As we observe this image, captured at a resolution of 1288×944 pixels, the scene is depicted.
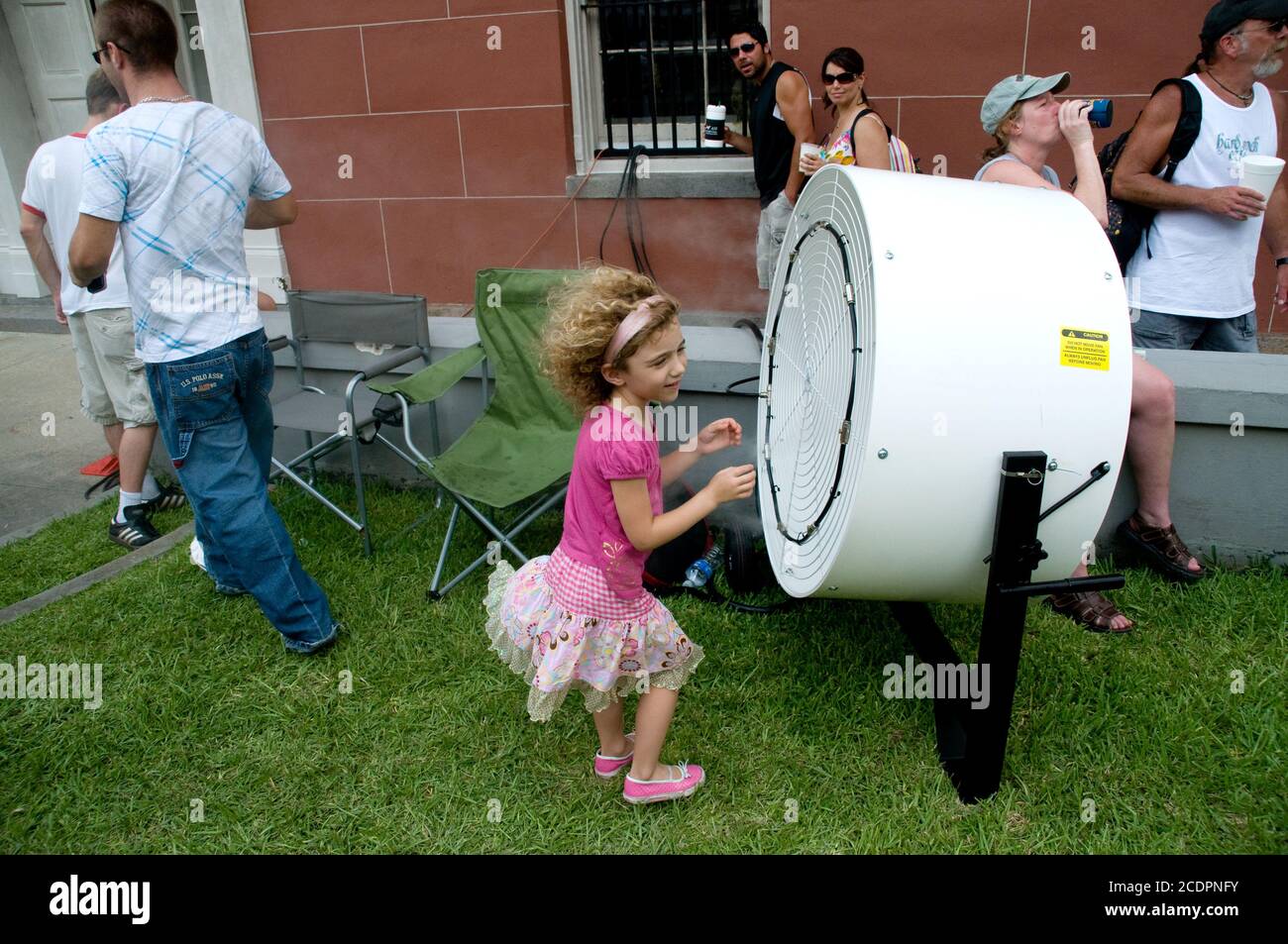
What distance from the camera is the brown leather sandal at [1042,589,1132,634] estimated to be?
3.04 metres

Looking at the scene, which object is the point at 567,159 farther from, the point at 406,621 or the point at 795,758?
the point at 795,758

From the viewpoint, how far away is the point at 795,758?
2.59 m

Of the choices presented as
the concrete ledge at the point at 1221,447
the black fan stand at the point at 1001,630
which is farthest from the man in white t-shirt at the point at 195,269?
the black fan stand at the point at 1001,630

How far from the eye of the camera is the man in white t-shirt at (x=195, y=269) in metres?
2.74

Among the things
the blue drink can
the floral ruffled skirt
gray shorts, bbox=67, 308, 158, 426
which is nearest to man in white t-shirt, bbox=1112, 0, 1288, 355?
the blue drink can

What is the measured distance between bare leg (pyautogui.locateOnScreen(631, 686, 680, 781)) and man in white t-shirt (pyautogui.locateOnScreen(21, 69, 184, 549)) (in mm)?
2917

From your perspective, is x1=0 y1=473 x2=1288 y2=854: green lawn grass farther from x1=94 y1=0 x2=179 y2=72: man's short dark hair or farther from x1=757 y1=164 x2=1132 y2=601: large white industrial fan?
x1=94 y1=0 x2=179 y2=72: man's short dark hair

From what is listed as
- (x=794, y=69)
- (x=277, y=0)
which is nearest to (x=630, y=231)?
(x=794, y=69)

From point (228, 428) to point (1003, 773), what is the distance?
2611 millimetres

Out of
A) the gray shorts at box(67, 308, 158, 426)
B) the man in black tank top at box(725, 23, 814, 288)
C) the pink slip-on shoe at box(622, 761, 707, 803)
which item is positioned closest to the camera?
the pink slip-on shoe at box(622, 761, 707, 803)

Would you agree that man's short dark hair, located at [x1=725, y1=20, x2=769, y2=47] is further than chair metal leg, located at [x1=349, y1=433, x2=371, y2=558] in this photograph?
Yes

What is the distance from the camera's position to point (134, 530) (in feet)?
13.8

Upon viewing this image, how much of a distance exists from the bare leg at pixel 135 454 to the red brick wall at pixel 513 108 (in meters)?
2.54

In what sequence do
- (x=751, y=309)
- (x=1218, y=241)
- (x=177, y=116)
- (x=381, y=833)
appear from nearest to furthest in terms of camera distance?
(x=381, y=833)
(x=177, y=116)
(x=1218, y=241)
(x=751, y=309)
